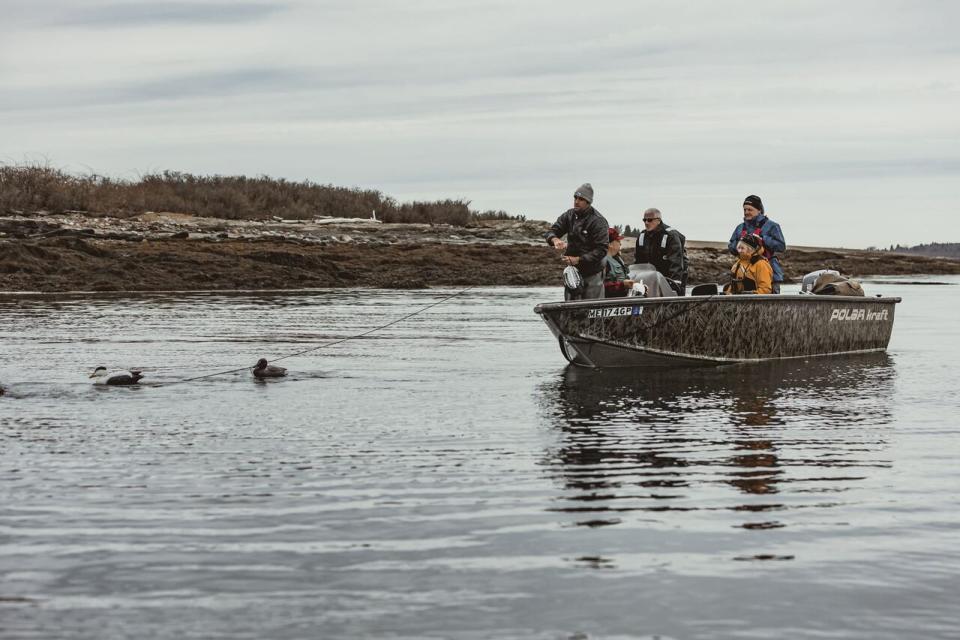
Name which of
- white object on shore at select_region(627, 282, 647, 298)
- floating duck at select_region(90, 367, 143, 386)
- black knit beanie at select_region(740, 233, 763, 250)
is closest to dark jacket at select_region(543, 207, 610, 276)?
white object on shore at select_region(627, 282, 647, 298)

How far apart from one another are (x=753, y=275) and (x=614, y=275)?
156 centimetres

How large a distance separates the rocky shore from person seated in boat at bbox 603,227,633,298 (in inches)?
656

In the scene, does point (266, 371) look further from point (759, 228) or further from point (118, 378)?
point (759, 228)

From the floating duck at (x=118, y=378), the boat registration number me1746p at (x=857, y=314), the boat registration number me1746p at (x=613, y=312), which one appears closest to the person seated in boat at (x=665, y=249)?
the boat registration number me1746p at (x=613, y=312)

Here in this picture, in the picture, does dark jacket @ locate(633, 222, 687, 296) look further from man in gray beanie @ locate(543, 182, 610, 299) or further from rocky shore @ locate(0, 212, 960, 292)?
rocky shore @ locate(0, 212, 960, 292)

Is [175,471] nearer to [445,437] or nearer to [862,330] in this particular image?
[445,437]

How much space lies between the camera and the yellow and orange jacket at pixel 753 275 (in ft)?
43.8

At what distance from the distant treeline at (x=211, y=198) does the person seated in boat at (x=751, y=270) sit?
25540 mm

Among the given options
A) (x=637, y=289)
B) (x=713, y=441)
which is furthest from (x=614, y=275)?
(x=713, y=441)

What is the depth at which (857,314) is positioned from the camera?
14695 millimetres

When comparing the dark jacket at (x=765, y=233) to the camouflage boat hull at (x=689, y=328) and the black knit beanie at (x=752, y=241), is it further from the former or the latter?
the camouflage boat hull at (x=689, y=328)

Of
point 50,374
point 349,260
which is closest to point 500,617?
point 50,374

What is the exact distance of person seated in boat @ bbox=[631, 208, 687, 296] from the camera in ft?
43.8

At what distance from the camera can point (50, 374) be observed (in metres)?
11.4
